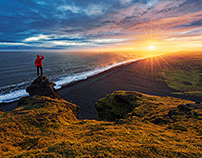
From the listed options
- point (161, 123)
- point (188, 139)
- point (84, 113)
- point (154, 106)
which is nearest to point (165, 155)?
point (188, 139)

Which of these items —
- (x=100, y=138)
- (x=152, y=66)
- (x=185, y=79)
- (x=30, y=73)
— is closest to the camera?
(x=100, y=138)

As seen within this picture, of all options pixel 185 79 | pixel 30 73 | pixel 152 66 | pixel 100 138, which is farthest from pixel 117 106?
pixel 152 66

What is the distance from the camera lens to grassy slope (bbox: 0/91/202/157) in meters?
3.12

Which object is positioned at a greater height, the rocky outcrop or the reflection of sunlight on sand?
the reflection of sunlight on sand

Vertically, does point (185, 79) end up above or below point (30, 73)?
below

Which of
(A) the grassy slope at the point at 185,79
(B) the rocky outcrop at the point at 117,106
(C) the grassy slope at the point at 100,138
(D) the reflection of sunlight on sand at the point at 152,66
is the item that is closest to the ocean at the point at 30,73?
(D) the reflection of sunlight on sand at the point at 152,66

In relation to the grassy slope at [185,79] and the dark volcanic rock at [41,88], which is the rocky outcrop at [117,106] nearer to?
the dark volcanic rock at [41,88]

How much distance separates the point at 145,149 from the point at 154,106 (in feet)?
13.9

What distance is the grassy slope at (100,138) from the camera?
3.12 meters

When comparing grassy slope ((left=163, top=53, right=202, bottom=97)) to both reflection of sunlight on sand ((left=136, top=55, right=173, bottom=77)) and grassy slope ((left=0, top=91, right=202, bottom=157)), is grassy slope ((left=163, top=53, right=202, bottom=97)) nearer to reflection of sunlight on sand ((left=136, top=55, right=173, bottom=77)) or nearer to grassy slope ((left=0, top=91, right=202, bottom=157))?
reflection of sunlight on sand ((left=136, top=55, right=173, bottom=77))

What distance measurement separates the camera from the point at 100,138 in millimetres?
3930

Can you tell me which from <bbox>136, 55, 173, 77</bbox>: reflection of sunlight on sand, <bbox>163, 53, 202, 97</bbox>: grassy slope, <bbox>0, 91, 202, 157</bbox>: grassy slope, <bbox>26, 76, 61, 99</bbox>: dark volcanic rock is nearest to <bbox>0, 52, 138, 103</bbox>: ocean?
<bbox>26, 76, 61, 99</bbox>: dark volcanic rock

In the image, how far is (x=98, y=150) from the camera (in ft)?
10.4

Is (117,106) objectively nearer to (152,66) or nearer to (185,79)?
(185,79)
